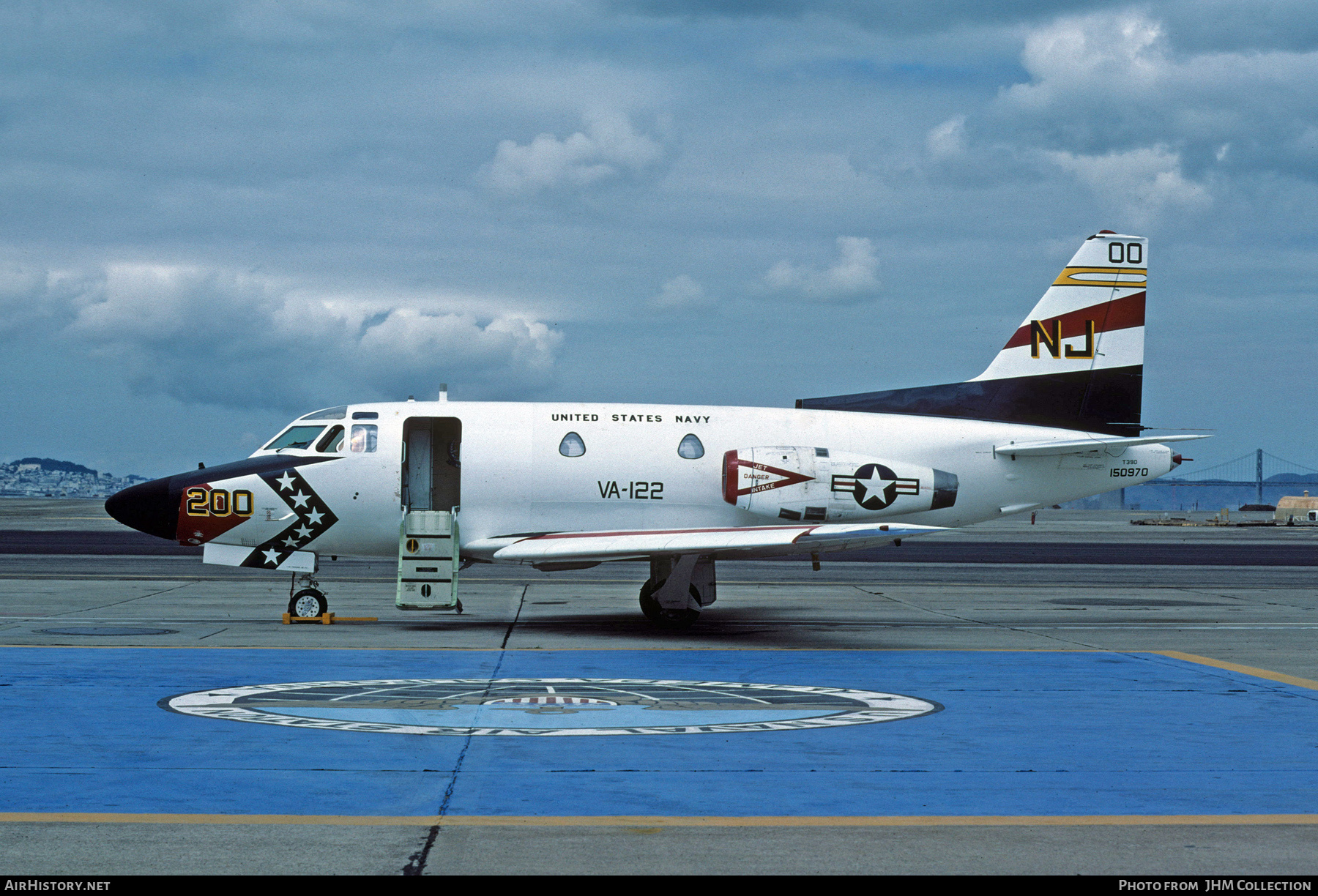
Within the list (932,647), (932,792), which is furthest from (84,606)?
(932,792)

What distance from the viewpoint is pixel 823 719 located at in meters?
11.4

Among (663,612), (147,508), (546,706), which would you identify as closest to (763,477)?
(663,612)

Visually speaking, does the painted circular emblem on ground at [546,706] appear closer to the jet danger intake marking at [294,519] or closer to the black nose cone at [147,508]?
the jet danger intake marking at [294,519]

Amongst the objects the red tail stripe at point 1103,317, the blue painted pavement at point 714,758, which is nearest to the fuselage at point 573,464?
the red tail stripe at point 1103,317

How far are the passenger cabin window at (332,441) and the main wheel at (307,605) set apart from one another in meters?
2.34

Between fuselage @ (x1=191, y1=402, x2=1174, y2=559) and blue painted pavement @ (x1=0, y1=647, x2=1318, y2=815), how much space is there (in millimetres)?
6245

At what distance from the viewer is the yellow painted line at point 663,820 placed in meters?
7.41

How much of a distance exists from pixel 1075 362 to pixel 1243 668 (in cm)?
848

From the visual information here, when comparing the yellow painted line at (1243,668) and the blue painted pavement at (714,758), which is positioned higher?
the blue painted pavement at (714,758)

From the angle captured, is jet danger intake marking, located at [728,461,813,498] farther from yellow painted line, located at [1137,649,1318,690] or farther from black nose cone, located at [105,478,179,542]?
black nose cone, located at [105,478,179,542]

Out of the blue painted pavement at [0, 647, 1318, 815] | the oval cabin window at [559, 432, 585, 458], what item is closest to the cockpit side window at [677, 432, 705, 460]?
the oval cabin window at [559, 432, 585, 458]

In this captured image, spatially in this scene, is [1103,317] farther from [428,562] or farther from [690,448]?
[428,562]

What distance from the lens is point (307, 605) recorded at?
20062 mm

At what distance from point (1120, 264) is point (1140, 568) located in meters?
18.9
